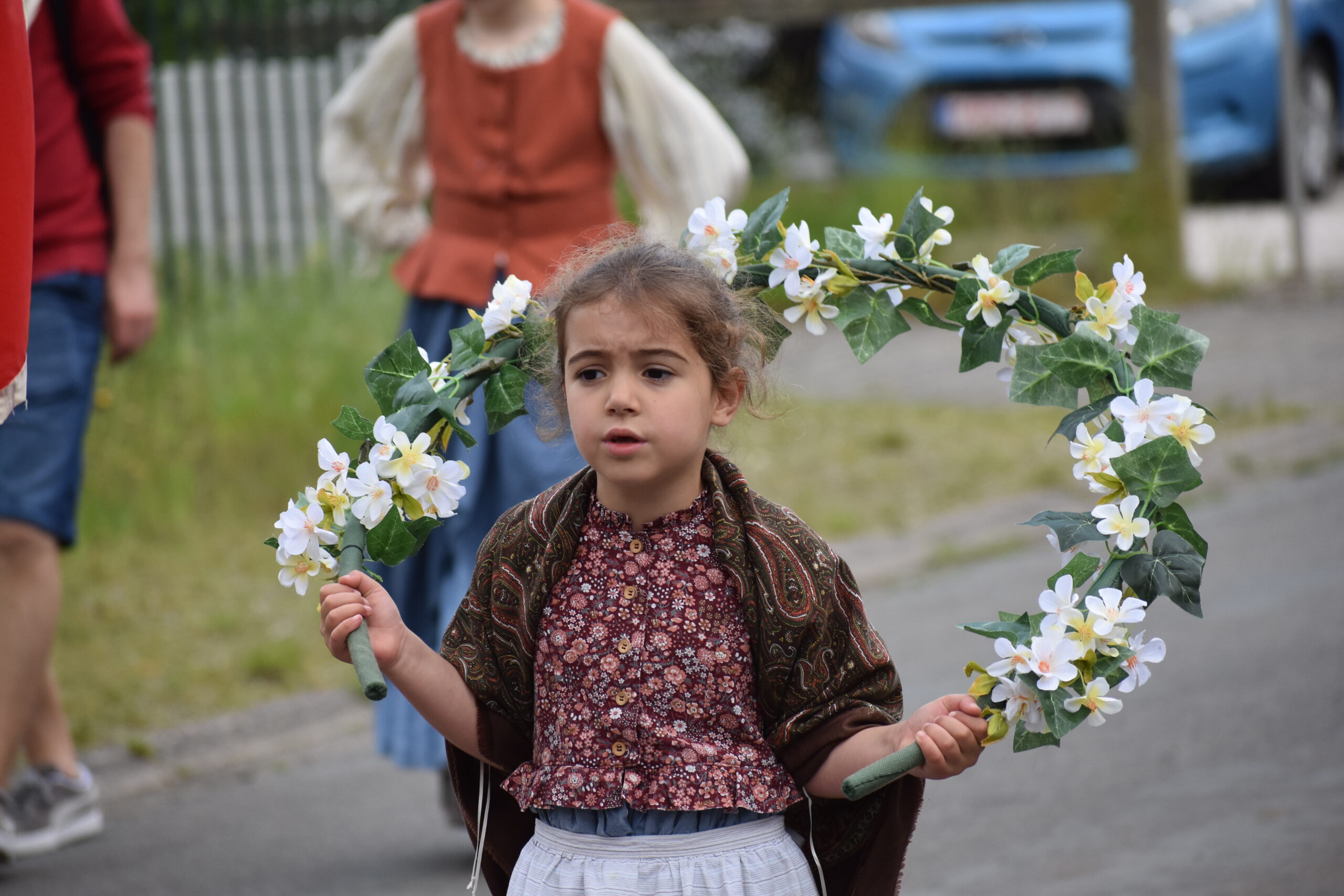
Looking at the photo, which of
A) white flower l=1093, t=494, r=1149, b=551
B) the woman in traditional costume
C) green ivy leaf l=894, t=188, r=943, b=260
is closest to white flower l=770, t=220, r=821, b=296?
green ivy leaf l=894, t=188, r=943, b=260

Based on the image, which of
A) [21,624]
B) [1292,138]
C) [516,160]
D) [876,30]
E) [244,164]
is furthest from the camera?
[876,30]

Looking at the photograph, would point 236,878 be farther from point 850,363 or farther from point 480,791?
point 850,363

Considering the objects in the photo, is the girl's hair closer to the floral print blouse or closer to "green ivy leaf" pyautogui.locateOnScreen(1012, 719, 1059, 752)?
the floral print blouse

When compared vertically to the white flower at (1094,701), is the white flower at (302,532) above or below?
above

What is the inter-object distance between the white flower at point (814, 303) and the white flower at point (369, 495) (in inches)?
25.6

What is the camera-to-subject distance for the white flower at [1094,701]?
2188 millimetres

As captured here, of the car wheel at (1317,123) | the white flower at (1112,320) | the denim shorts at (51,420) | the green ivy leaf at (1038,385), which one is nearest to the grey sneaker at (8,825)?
the denim shorts at (51,420)

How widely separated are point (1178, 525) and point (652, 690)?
28.7 inches

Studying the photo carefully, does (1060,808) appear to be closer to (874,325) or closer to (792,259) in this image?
(874,325)

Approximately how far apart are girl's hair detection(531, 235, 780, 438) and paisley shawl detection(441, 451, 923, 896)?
144 millimetres

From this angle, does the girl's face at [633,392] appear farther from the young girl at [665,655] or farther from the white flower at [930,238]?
the white flower at [930,238]

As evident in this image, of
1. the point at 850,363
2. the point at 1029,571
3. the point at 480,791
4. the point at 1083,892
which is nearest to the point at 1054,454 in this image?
the point at 1029,571

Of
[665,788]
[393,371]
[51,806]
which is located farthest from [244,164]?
[665,788]

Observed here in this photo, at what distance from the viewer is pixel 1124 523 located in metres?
2.30
